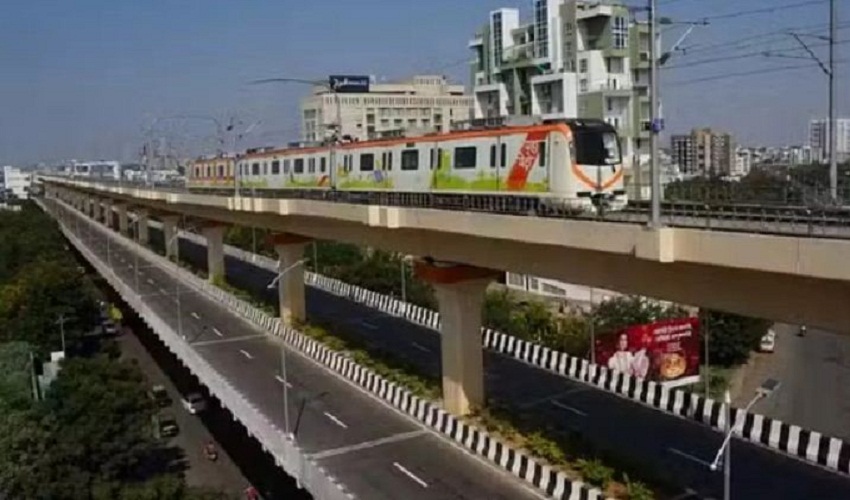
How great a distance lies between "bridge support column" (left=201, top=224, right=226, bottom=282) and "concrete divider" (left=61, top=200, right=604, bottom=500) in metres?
14.0

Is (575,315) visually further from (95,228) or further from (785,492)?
(95,228)

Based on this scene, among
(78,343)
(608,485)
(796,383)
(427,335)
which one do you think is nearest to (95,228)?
(78,343)

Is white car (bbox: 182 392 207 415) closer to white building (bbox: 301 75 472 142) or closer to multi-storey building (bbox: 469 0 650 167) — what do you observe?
multi-storey building (bbox: 469 0 650 167)

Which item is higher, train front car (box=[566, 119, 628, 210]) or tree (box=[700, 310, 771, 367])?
train front car (box=[566, 119, 628, 210])

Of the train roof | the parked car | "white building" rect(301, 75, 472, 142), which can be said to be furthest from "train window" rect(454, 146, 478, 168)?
"white building" rect(301, 75, 472, 142)

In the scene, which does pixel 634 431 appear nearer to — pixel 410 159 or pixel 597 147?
pixel 597 147

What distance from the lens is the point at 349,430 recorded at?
1092 inches

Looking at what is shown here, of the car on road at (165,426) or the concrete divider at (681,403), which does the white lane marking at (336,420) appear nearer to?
the concrete divider at (681,403)

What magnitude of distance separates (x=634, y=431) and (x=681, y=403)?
9.78ft

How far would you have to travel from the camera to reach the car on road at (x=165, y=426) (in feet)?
124

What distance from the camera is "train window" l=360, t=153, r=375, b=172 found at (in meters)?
36.6

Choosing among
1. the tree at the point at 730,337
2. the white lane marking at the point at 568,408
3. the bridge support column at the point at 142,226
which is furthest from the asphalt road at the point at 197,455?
the bridge support column at the point at 142,226

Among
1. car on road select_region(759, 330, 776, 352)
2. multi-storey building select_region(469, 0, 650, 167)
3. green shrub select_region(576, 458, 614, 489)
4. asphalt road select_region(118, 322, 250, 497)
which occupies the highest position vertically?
multi-storey building select_region(469, 0, 650, 167)

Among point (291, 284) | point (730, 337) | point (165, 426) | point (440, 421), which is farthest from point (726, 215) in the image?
point (730, 337)
